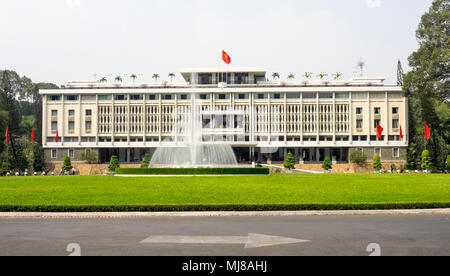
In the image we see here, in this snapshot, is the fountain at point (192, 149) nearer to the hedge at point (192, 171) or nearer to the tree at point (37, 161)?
the hedge at point (192, 171)

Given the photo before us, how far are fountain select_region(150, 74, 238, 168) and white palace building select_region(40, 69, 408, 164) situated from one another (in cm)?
58

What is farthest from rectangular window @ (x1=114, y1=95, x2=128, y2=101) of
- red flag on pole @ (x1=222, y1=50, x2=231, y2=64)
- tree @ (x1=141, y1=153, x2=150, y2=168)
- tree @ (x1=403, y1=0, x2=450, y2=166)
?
tree @ (x1=403, y1=0, x2=450, y2=166)

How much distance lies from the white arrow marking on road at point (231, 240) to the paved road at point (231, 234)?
228 mm

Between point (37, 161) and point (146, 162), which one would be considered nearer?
point (37, 161)

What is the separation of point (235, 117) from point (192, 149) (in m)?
42.1

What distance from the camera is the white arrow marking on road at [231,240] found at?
11.4 m

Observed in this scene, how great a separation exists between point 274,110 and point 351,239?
276 feet

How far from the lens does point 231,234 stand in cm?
1294

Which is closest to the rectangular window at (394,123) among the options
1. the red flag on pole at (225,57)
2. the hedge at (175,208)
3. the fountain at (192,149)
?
the fountain at (192,149)

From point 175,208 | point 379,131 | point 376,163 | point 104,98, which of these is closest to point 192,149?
point 175,208

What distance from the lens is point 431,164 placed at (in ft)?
245

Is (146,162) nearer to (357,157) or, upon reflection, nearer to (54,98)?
(54,98)

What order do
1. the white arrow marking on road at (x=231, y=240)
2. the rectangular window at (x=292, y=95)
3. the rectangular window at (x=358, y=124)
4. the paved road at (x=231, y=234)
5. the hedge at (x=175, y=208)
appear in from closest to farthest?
the paved road at (x=231, y=234) < the white arrow marking on road at (x=231, y=240) < the hedge at (x=175, y=208) < the rectangular window at (x=358, y=124) < the rectangular window at (x=292, y=95)

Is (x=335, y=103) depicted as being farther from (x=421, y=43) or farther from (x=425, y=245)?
(x=425, y=245)
